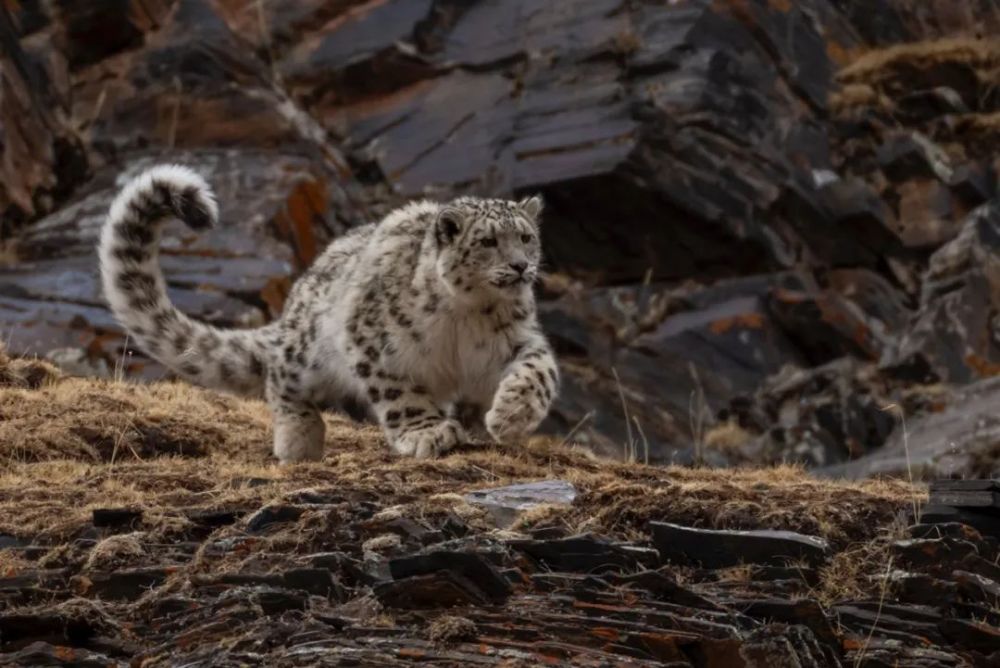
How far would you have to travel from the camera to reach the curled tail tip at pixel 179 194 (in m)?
11.3

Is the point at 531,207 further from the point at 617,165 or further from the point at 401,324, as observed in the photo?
the point at 617,165

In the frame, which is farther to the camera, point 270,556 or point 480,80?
point 480,80

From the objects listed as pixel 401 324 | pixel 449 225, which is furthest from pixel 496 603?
pixel 449 225

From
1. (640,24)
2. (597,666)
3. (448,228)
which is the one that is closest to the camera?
(597,666)

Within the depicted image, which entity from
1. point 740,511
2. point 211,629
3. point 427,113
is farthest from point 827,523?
point 427,113

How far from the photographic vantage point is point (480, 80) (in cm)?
2720

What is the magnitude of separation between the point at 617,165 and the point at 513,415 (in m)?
14.4

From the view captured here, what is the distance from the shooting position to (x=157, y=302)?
1247cm

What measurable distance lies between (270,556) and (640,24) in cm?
2004

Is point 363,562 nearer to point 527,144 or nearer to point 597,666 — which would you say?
point 597,666

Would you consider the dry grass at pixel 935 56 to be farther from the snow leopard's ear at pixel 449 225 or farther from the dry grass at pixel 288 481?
the snow leopard's ear at pixel 449 225

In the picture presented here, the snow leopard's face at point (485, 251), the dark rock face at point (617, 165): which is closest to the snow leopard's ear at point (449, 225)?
the snow leopard's face at point (485, 251)

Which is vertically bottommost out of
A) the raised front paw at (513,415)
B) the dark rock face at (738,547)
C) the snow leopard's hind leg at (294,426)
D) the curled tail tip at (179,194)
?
the snow leopard's hind leg at (294,426)

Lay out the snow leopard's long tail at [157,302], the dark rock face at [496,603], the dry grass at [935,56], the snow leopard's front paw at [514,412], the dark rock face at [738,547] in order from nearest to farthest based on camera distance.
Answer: the dark rock face at [496,603] → the dark rock face at [738,547] → the snow leopard's front paw at [514,412] → the snow leopard's long tail at [157,302] → the dry grass at [935,56]
